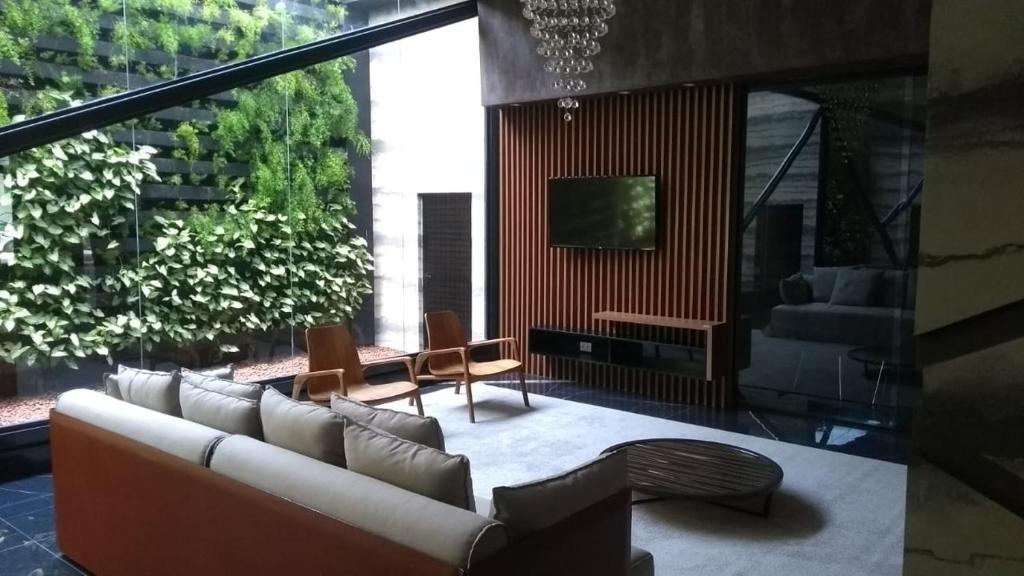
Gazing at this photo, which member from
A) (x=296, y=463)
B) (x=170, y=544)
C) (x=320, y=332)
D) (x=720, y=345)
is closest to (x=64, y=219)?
(x=320, y=332)

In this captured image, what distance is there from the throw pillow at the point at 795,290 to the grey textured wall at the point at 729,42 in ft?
5.09

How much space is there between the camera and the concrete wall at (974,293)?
38.9 inches

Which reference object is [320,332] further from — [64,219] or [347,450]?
[347,450]

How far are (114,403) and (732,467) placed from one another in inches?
120

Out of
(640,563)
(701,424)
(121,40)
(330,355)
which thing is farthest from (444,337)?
(640,563)

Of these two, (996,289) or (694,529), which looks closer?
(996,289)

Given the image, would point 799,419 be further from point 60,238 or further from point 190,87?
point 60,238

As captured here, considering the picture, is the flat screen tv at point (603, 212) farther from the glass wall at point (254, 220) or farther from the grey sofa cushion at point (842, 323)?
the grey sofa cushion at point (842, 323)

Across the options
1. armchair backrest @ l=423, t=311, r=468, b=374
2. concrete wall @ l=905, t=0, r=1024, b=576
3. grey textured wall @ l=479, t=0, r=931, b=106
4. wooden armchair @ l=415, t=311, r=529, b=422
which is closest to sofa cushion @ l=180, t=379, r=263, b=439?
concrete wall @ l=905, t=0, r=1024, b=576

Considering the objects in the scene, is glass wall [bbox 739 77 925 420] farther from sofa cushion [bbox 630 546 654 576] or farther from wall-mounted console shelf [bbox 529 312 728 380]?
sofa cushion [bbox 630 546 654 576]

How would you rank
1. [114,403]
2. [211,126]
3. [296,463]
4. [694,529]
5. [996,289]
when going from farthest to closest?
[211,126], [694,529], [114,403], [296,463], [996,289]

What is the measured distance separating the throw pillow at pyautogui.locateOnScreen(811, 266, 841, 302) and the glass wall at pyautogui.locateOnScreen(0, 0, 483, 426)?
3.33 metres

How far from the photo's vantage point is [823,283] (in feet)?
19.1

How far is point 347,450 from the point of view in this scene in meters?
2.57
